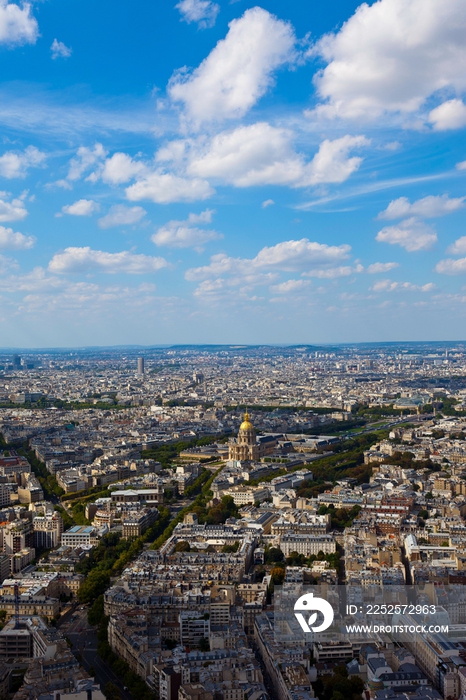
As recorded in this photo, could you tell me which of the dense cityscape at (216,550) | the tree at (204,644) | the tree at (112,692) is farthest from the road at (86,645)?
the tree at (204,644)

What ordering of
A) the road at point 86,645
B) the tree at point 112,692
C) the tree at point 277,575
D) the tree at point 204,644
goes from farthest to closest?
1. the tree at point 277,575
2. the tree at point 204,644
3. the road at point 86,645
4. the tree at point 112,692

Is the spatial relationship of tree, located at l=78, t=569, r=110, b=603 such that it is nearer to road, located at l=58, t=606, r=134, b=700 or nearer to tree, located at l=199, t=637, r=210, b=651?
road, located at l=58, t=606, r=134, b=700

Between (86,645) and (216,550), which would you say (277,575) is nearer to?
(216,550)

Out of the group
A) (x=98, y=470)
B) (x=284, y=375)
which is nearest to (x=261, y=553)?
(x=98, y=470)

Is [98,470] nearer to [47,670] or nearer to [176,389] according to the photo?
[47,670]

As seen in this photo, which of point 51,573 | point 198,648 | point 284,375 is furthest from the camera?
point 284,375

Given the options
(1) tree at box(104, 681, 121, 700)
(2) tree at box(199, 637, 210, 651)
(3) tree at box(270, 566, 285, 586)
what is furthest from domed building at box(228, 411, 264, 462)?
(1) tree at box(104, 681, 121, 700)

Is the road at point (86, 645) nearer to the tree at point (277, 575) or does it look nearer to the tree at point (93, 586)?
the tree at point (93, 586)
